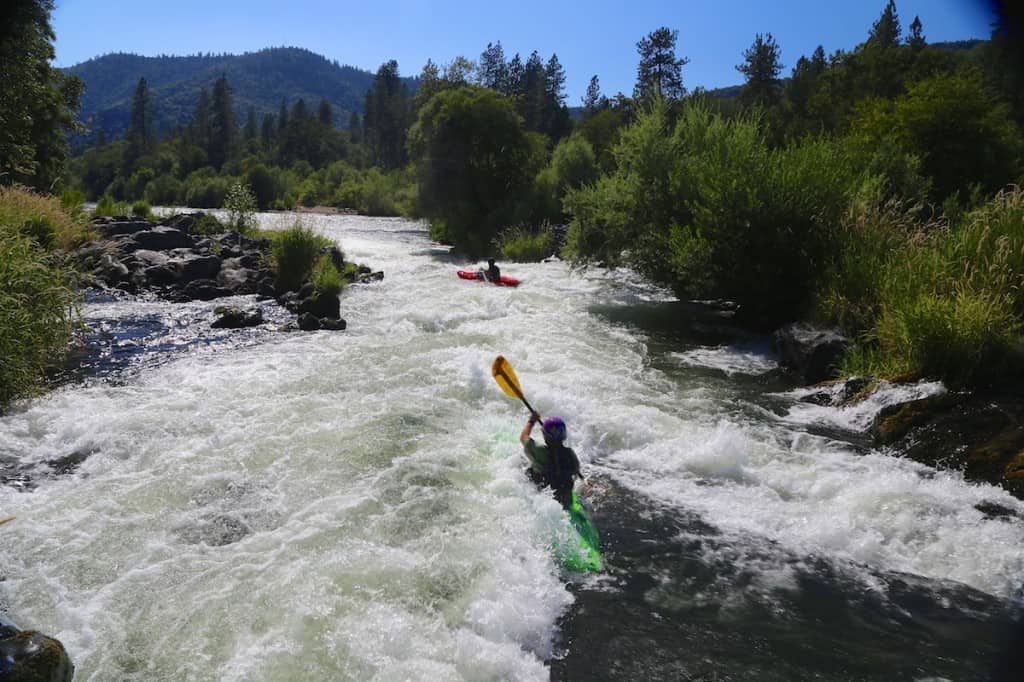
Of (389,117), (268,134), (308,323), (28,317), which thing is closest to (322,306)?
(308,323)

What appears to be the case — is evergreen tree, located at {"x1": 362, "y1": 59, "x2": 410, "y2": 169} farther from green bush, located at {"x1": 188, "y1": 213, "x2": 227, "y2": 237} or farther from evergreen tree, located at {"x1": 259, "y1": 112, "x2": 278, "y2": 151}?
green bush, located at {"x1": 188, "y1": 213, "x2": 227, "y2": 237}

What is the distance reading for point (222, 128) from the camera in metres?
92.9

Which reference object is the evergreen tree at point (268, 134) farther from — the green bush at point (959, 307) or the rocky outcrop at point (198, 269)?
the green bush at point (959, 307)

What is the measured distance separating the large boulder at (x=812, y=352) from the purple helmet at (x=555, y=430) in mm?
5423

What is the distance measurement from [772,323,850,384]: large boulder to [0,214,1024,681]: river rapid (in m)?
0.61

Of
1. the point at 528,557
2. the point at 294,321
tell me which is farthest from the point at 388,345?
the point at 528,557

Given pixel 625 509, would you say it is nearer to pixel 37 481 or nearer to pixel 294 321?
pixel 37 481

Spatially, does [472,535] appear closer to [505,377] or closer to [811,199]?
[505,377]

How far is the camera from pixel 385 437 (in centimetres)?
709

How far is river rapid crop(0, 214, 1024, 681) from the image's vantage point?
153 inches

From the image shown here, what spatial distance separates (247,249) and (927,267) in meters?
17.4

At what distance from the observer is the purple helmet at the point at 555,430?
19.0 feet

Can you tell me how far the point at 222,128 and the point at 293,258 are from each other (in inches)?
3523

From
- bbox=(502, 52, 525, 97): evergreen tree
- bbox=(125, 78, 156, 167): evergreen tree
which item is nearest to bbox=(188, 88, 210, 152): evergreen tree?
bbox=(125, 78, 156, 167): evergreen tree
